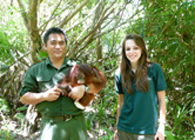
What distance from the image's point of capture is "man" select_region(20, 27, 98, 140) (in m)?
1.53

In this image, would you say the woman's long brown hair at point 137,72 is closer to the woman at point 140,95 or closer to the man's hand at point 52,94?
the woman at point 140,95

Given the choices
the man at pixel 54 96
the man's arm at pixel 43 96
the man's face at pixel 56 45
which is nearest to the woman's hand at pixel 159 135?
the man at pixel 54 96

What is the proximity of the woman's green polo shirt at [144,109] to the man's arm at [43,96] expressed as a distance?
698 millimetres

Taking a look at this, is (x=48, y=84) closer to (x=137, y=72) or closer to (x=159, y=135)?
(x=137, y=72)

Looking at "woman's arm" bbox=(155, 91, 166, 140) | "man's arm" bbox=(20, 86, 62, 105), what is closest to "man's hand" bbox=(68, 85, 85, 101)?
"man's arm" bbox=(20, 86, 62, 105)

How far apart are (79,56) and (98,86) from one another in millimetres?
2362

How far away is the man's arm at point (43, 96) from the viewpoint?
148 cm

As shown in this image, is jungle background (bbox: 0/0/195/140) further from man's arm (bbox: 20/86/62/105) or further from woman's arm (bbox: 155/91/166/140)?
man's arm (bbox: 20/86/62/105)

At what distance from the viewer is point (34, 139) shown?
338cm

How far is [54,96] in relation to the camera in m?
1.47

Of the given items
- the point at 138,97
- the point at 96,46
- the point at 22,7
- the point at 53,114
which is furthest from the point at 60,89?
the point at 96,46

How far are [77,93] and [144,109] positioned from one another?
65cm

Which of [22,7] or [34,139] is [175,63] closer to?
[22,7]

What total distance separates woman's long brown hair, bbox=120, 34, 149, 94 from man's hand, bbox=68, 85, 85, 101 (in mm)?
442
